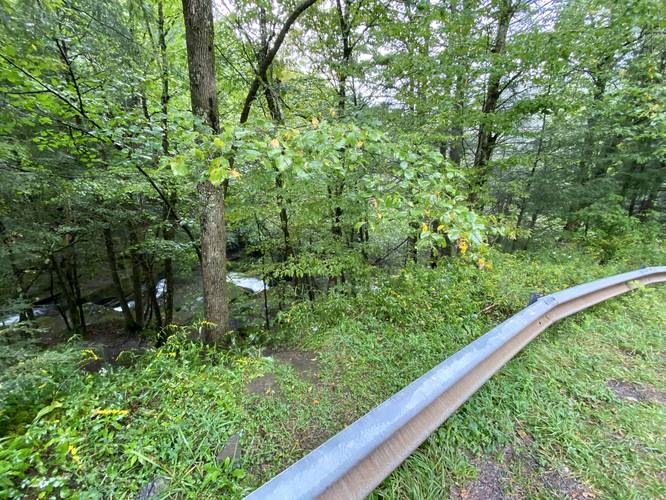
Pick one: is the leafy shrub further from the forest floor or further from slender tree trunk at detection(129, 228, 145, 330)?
slender tree trunk at detection(129, 228, 145, 330)

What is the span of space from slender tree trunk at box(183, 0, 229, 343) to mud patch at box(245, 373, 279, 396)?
1297 mm

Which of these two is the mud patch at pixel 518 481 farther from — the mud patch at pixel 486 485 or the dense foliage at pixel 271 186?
the dense foliage at pixel 271 186

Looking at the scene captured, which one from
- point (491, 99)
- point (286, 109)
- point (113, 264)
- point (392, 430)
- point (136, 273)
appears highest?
point (491, 99)

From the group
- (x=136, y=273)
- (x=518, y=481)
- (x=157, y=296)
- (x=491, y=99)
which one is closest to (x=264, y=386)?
(x=518, y=481)

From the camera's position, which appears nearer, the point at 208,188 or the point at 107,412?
the point at 107,412

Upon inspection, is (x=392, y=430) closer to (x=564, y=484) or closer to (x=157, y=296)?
(x=564, y=484)

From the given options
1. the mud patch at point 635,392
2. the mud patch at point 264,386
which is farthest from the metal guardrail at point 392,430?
the mud patch at point 264,386

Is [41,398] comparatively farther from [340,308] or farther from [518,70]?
[518,70]

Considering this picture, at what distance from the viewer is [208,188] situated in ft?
9.38

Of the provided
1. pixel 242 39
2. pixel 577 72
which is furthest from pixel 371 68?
pixel 577 72

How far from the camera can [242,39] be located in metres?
4.55

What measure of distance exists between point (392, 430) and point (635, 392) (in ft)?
5.97

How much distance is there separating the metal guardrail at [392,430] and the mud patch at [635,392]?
0.56 metres

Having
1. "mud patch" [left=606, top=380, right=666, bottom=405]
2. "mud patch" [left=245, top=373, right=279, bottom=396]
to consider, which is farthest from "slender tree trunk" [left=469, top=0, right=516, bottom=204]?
"mud patch" [left=245, top=373, right=279, bottom=396]
